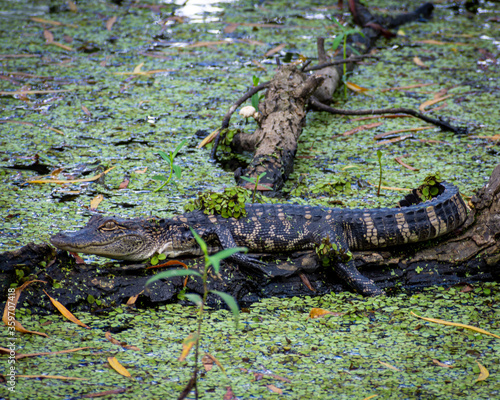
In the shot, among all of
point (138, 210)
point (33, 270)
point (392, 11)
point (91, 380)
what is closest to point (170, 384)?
point (91, 380)

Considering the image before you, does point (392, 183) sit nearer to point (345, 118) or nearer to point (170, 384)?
point (345, 118)

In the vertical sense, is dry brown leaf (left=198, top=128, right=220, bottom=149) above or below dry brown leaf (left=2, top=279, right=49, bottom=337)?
below

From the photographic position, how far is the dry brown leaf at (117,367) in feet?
8.07

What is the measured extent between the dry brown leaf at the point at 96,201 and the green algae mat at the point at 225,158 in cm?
5

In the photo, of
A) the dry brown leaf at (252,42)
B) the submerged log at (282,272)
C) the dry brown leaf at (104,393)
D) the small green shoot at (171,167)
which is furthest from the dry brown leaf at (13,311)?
the dry brown leaf at (252,42)

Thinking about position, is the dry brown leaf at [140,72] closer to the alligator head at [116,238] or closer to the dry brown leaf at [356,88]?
the dry brown leaf at [356,88]

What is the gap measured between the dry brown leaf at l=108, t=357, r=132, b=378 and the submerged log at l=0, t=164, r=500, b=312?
43 centimetres

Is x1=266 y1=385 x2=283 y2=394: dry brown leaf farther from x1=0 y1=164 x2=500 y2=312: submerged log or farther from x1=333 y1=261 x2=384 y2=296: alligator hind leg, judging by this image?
x1=333 y1=261 x2=384 y2=296: alligator hind leg

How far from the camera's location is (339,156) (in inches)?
200

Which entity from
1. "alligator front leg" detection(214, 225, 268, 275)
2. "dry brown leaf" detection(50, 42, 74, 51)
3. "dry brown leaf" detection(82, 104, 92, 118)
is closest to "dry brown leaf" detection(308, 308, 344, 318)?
"alligator front leg" detection(214, 225, 268, 275)

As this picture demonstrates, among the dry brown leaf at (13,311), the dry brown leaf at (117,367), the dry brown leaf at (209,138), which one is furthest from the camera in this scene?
the dry brown leaf at (209,138)

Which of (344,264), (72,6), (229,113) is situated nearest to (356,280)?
(344,264)

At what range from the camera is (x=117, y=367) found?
2.49m

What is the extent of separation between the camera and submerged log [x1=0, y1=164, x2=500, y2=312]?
2.82 meters
